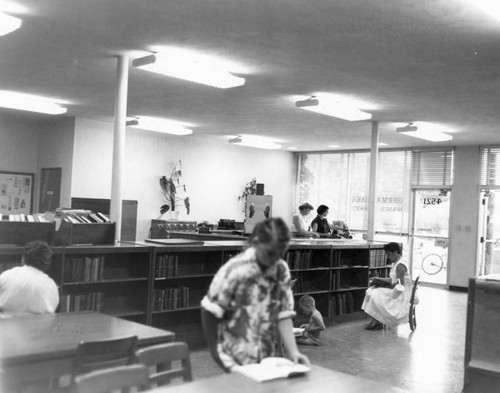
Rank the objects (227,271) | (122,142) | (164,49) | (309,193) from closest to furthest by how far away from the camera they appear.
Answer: (227,271), (164,49), (122,142), (309,193)

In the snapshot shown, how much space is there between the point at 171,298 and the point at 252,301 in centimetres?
394

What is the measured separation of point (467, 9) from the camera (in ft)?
16.8

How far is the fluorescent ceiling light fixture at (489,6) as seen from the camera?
4707mm

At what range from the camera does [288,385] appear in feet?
9.28

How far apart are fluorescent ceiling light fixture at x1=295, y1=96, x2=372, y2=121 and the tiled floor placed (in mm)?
3450

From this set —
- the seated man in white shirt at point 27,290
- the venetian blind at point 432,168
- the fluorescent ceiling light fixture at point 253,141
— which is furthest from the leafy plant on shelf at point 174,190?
the seated man in white shirt at point 27,290

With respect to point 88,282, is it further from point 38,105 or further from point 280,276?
point 38,105

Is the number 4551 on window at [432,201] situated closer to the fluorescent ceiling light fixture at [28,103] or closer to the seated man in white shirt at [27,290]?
the fluorescent ceiling light fixture at [28,103]

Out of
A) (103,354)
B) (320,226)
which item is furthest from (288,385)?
(320,226)

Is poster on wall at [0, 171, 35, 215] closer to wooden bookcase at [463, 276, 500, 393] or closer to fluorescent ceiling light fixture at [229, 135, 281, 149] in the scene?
fluorescent ceiling light fixture at [229, 135, 281, 149]

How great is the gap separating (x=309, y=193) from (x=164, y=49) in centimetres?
1087

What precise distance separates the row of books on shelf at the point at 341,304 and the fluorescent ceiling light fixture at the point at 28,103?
20.2 ft

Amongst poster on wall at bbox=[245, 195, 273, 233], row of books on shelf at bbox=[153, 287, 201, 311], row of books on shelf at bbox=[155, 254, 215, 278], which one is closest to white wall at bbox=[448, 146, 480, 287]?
poster on wall at bbox=[245, 195, 273, 233]

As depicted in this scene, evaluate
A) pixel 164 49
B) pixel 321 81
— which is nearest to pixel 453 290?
pixel 321 81
